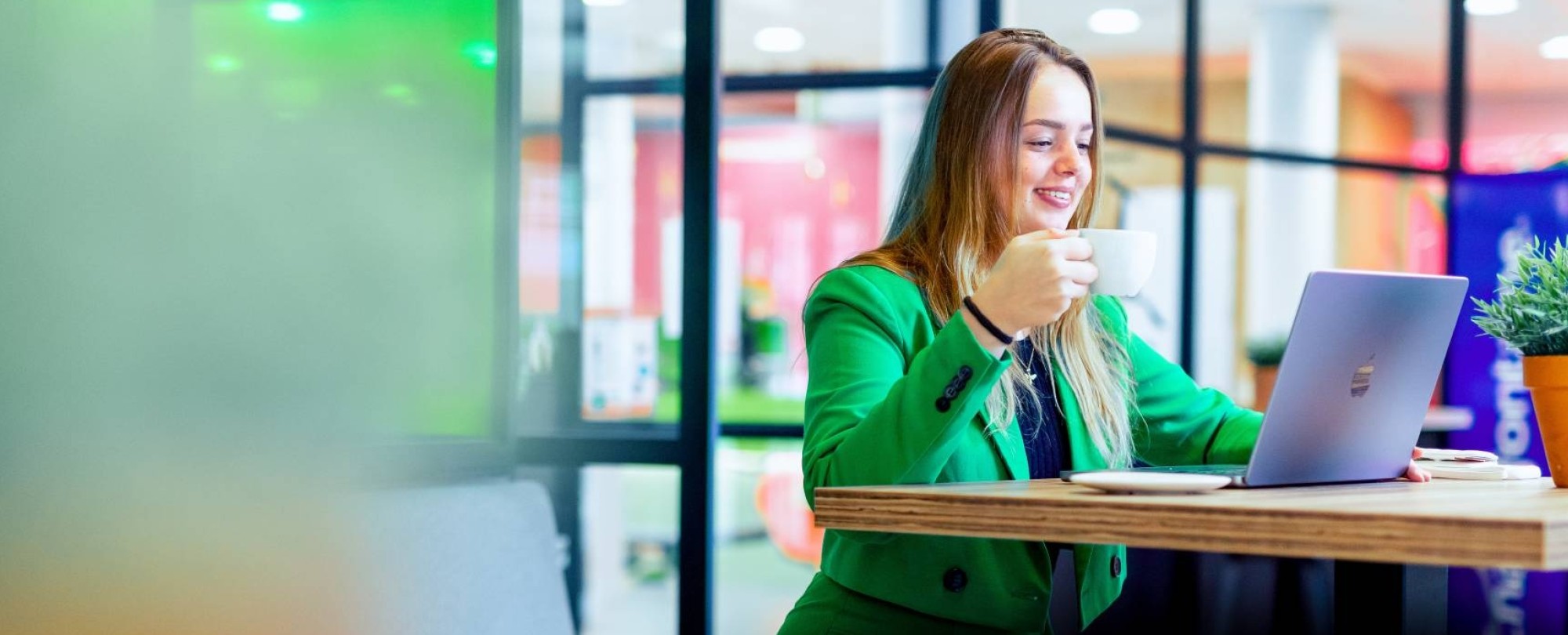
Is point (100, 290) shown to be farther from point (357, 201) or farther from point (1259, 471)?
point (1259, 471)

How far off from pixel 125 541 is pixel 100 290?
0.32 metres

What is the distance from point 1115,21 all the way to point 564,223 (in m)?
3.40

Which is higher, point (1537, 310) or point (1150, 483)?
point (1537, 310)

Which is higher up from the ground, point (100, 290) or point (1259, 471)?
point (100, 290)

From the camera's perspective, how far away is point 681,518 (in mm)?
3291

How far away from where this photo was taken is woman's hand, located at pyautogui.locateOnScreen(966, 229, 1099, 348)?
1322 millimetres

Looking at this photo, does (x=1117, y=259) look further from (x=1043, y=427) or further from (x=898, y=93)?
(x=898, y=93)

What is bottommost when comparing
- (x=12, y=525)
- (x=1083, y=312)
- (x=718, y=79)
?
(x=12, y=525)

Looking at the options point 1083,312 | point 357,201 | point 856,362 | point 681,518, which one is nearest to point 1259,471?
point 856,362

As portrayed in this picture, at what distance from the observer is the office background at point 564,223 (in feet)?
6.31

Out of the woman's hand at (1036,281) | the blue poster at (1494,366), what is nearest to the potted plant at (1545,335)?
the woman's hand at (1036,281)

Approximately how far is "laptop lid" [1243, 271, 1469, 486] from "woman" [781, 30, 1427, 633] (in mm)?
197

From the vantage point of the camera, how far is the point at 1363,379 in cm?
140

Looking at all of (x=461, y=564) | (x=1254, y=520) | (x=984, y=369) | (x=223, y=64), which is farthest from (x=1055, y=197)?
(x=223, y=64)
